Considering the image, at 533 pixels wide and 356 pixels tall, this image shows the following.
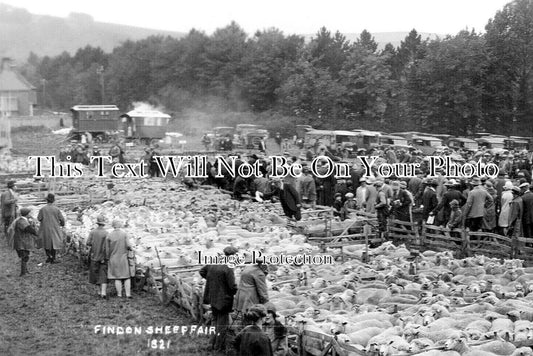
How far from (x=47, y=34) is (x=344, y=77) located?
40.0 metres

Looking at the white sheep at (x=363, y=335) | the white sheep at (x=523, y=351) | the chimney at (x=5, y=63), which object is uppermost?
the chimney at (x=5, y=63)

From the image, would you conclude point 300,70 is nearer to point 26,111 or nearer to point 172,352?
point 26,111

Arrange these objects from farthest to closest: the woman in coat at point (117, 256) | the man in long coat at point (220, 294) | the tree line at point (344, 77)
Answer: the tree line at point (344, 77) < the woman in coat at point (117, 256) < the man in long coat at point (220, 294)

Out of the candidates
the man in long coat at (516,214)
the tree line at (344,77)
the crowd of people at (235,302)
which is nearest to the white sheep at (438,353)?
the crowd of people at (235,302)

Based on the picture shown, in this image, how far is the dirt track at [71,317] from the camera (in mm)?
12039

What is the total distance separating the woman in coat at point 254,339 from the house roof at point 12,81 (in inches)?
2530

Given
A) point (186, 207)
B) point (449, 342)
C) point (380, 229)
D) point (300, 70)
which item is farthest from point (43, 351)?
point (300, 70)

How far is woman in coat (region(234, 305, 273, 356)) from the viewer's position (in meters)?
8.85

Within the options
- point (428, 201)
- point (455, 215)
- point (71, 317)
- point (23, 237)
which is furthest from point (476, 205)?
point (23, 237)

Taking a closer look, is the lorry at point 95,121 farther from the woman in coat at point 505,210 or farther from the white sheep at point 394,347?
the white sheep at point 394,347

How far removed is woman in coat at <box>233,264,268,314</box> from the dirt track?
117cm

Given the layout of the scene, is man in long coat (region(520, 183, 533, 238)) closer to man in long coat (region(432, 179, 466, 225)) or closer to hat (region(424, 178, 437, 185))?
man in long coat (region(432, 179, 466, 225))

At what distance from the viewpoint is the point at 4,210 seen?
21.7m

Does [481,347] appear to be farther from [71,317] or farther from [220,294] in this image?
[71,317]
